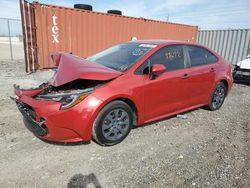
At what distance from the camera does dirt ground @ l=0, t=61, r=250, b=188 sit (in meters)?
2.76

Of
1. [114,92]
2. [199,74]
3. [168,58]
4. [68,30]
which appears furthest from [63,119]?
[68,30]

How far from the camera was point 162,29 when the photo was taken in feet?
43.8

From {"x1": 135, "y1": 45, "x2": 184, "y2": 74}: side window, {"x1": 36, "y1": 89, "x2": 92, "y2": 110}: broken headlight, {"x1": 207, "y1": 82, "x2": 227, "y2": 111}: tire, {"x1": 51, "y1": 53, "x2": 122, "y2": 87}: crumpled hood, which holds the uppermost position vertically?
{"x1": 135, "y1": 45, "x2": 184, "y2": 74}: side window

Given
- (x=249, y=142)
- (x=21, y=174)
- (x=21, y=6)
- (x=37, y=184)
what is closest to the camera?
(x=37, y=184)

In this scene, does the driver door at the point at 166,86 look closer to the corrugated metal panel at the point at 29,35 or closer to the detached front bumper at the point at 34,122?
the detached front bumper at the point at 34,122

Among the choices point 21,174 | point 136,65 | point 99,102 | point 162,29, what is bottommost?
point 21,174

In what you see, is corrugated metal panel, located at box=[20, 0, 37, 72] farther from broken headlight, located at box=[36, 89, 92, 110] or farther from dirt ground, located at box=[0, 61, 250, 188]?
broken headlight, located at box=[36, 89, 92, 110]

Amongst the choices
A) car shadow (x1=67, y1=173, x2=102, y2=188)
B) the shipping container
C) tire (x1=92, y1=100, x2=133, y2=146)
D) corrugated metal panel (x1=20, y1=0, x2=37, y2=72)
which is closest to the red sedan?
tire (x1=92, y1=100, x2=133, y2=146)

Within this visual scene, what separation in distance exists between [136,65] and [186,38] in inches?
482

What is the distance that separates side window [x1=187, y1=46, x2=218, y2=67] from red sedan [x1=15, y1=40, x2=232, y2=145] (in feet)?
0.07

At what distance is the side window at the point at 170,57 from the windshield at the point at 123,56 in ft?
0.61

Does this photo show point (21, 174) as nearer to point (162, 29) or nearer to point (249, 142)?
point (249, 142)

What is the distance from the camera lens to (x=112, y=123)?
3.46 metres

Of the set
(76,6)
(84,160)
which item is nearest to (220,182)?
(84,160)
